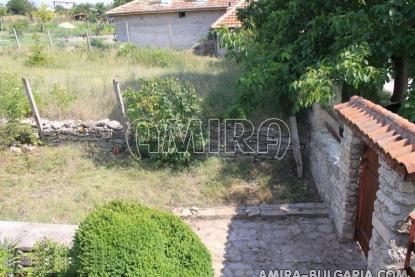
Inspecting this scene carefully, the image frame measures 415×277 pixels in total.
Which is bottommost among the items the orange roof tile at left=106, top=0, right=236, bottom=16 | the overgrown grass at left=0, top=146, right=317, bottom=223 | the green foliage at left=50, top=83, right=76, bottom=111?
the overgrown grass at left=0, top=146, right=317, bottom=223

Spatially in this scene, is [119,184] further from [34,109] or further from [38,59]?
[38,59]

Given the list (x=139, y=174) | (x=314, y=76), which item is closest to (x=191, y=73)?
(x=139, y=174)

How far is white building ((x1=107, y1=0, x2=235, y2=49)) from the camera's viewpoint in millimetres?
20016

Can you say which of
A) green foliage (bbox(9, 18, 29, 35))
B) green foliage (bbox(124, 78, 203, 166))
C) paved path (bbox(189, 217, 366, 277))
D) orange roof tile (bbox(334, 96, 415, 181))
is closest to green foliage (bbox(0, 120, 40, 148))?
green foliage (bbox(124, 78, 203, 166))

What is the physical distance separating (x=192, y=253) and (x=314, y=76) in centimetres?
317

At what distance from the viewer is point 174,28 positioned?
20.7 metres

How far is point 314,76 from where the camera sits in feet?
17.3

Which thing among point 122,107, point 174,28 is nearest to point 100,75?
point 122,107

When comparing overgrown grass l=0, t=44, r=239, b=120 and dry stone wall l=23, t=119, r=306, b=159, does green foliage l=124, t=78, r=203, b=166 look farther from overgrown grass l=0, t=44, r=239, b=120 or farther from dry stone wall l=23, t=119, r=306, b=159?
overgrown grass l=0, t=44, r=239, b=120

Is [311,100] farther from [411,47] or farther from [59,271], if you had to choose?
[59,271]

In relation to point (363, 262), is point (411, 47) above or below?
above

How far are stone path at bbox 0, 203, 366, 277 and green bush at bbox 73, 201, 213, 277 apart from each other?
4.29 feet

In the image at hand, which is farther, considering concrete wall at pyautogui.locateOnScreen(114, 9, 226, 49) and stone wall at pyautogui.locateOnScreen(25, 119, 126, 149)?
concrete wall at pyautogui.locateOnScreen(114, 9, 226, 49)

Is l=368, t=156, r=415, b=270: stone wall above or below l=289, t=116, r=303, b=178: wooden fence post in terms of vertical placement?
above
